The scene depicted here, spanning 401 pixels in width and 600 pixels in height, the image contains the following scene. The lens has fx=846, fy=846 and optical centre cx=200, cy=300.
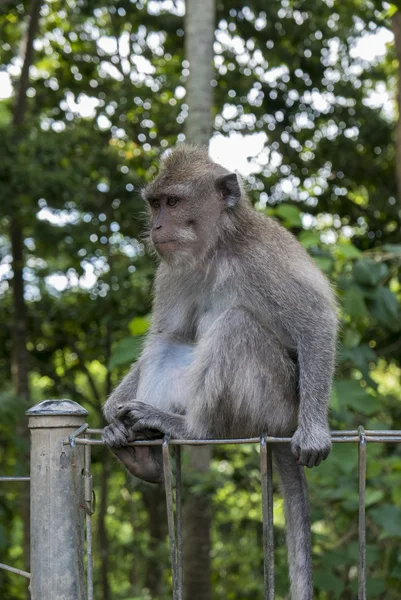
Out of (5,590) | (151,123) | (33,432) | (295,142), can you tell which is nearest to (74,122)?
(151,123)

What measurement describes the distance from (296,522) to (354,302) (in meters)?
1.62

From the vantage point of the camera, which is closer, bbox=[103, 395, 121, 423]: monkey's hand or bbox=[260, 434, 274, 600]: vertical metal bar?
bbox=[260, 434, 274, 600]: vertical metal bar

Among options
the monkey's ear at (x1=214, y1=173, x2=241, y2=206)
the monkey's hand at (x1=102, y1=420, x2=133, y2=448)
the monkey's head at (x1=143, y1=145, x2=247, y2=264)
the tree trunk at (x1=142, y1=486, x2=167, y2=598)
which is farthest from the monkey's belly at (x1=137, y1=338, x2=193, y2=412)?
the tree trunk at (x1=142, y1=486, x2=167, y2=598)

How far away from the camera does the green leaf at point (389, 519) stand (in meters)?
4.55

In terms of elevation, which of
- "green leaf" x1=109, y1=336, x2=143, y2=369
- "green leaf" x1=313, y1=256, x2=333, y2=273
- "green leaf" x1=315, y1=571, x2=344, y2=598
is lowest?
"green leaf" x1=315, y1=571, x2=344, y2=598

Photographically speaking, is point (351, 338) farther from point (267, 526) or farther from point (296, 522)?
point (267, 526)

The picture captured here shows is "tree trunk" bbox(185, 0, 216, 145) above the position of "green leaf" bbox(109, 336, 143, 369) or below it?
above

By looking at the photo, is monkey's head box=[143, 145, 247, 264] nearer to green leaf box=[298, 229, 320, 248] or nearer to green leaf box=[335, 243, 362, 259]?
green leaf box=[298, 229, 320, 248]

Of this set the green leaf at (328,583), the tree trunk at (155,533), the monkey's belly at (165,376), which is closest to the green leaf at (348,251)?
the monkey's belly at (165,376)

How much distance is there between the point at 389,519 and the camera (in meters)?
4.66

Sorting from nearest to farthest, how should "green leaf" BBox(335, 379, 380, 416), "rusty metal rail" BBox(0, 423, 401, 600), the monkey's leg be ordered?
"rusty metal rail" BBox(0, 423, 401, 600) < the monkey's leg < "green leaf" BBox(335, 379, 380, 416)

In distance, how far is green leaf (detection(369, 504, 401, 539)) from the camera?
4.55 m

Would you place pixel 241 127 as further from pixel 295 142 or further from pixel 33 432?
pixel 33 432

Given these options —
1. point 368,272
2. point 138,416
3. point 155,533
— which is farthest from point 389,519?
point 155,533
